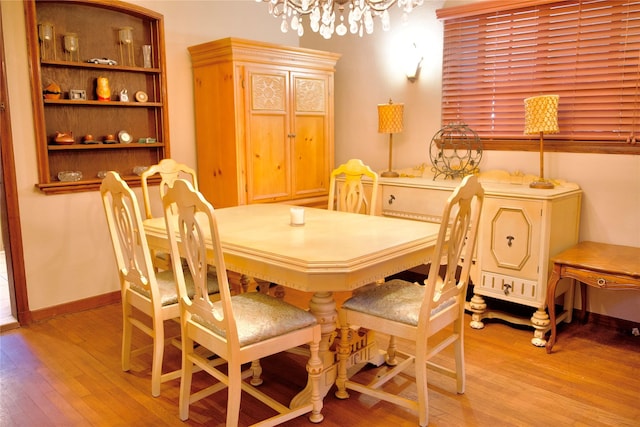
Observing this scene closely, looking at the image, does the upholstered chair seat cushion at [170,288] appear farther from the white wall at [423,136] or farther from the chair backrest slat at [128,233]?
the white wall at [423,136]

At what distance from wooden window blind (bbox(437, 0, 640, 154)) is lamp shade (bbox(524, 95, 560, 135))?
0.77ft

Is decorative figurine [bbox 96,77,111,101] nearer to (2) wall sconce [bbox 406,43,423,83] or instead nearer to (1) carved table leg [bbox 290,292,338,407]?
(2) wall sconce [bbox 406,43,423,83]

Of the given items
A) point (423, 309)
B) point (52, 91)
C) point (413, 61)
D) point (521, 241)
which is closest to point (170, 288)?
point (423, 309)

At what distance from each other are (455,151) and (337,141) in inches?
50.2

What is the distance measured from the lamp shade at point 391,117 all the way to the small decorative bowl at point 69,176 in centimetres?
212

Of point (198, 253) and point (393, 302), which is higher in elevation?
point (198, 253)

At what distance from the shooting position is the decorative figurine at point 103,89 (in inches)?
139

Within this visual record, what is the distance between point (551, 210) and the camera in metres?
2.89

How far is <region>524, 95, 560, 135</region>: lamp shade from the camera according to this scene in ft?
9.94

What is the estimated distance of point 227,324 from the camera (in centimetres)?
186

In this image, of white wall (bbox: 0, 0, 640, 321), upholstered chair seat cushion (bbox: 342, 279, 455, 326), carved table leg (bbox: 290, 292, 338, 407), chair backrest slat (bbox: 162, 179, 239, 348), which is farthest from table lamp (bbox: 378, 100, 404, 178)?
chair backrest slat (bbox: 162, 179, 239, 348)

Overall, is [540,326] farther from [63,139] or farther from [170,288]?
[63,139]

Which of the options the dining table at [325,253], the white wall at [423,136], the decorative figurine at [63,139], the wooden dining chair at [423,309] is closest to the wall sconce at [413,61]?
the white wall at [423,136]

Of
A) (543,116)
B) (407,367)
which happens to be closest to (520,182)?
(543,116)
